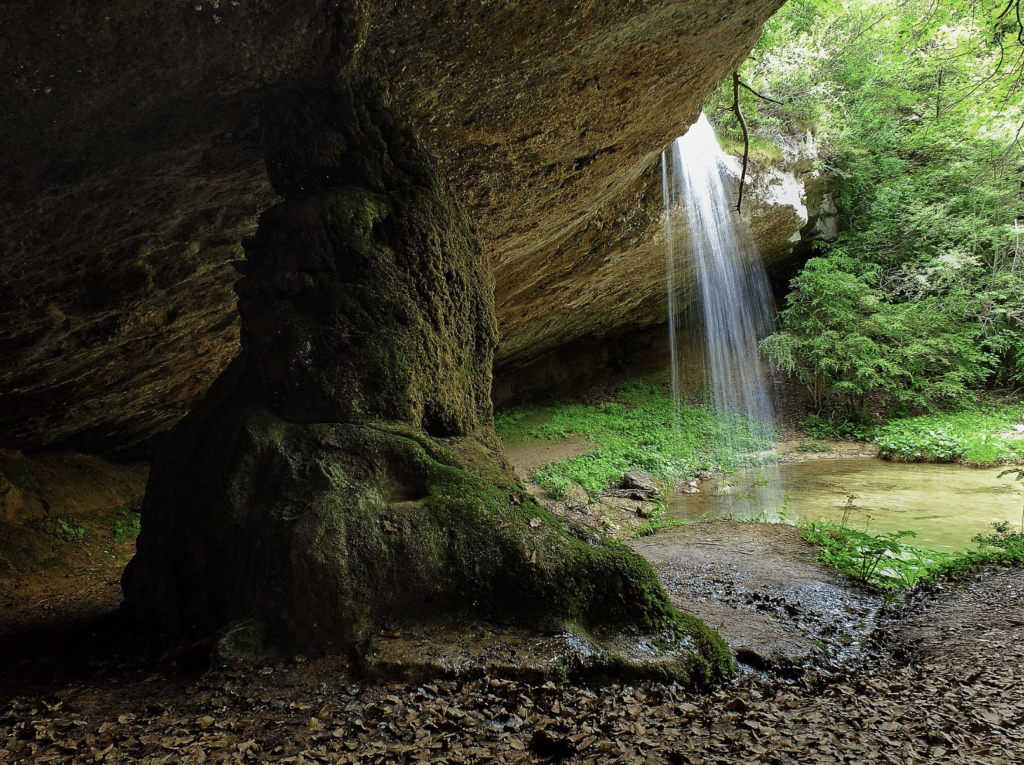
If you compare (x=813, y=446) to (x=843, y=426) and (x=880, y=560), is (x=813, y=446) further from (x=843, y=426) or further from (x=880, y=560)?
(x=880, y=560)

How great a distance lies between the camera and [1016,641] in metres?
3.62

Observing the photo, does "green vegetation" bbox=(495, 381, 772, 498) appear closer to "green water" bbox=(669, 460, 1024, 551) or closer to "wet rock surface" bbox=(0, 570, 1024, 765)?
"green water" bbox=(669, 460, 1024, 551)

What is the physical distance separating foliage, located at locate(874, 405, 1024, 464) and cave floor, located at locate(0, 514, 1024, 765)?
11.1 metres

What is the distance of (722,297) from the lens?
17.1 metres

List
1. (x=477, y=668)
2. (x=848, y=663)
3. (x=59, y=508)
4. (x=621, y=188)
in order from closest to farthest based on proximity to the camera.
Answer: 1. (x=477, y=668)
2. (x=848, y=663)
3. (x=59, y=508)
4. (x=621, y=188)

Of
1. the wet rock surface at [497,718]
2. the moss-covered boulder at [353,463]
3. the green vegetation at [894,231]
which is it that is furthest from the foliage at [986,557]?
the green vegetation at [894,231]

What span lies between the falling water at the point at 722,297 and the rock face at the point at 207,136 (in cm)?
392

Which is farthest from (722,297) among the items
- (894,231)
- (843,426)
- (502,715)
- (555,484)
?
Result: (502,715)

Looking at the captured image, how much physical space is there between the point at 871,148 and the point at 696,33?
1530cm

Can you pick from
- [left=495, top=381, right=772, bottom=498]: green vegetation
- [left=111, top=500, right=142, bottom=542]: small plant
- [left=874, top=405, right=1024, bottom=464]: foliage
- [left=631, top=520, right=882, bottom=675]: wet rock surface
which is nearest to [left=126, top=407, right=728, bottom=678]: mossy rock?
[left=631, top=520, right=882, bottom=675]: wet rock surface

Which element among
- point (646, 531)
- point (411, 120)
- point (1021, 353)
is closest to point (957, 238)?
point (1021, 353)

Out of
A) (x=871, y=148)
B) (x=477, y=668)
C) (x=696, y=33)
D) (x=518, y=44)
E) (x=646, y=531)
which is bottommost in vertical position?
(x=646, y=531)

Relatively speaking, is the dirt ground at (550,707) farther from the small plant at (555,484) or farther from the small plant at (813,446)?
the small plant at (813,446)

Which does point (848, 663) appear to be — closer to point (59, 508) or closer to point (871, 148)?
point (59, 508)
